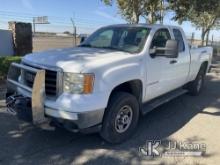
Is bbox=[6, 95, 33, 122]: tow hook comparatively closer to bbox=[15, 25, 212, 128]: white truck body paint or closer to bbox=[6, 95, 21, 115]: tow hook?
bbox=[6, 95, 21, 115]: tow hook

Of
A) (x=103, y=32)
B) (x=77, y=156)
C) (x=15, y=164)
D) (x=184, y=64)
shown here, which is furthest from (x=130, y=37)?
(x=15, y=164)

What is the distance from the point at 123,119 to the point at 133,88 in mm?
570

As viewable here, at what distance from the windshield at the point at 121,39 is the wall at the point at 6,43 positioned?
6.57 meters

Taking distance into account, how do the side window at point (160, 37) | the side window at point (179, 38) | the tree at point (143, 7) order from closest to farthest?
the side window at point (160, 37) < the side window at point (179, 38) < the tree at point (143, 7)

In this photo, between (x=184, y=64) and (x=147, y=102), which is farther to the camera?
(x=184, y=64)

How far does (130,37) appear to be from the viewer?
5785 mm

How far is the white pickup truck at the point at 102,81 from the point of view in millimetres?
4230

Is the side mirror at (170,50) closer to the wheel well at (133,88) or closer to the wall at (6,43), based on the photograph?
the wheel well at (133,88)

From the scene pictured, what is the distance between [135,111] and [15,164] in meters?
2.05

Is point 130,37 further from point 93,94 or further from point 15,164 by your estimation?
→ point 15,164

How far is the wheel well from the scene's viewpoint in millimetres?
5050

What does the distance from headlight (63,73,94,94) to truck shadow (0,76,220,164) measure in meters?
0.99

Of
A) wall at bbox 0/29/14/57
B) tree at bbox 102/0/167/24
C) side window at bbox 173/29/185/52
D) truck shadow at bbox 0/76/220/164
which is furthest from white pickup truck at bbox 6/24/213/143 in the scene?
tree at bbox 102/0/167/24

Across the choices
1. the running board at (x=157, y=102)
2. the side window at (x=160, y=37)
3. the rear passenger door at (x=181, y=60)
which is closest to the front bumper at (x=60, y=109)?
the running board at (x=157, y=102)
